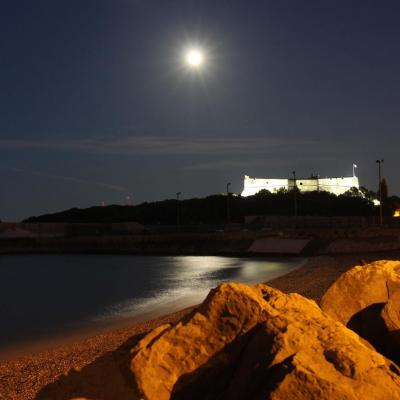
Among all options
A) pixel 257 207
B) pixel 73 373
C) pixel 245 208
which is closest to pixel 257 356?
pixel 73 373

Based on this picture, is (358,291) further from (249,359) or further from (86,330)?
(86,330)

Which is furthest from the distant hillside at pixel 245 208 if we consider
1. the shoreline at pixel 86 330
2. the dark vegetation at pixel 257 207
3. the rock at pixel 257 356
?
the rock at pixel 257 356

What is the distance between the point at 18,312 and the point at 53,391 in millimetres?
27149

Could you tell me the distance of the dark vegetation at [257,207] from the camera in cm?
10912

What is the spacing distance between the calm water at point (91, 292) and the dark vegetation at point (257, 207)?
4096 cm

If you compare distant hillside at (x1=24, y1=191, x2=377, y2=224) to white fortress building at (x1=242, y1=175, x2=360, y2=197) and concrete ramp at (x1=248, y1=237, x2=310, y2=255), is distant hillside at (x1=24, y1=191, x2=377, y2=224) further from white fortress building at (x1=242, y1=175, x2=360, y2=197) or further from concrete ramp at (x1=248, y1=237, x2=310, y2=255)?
concrete ramp at (x1=248, y1=237, x2=310, y2=255)

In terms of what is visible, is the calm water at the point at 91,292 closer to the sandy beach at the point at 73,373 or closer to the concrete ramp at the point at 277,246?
the sandy beach at the point at 73,373

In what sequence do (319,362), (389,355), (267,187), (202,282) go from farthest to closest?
(267,187)
(202,282)
(389,355)
(319,362)

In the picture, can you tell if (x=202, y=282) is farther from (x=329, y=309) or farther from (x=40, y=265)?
(x=40, y=265)

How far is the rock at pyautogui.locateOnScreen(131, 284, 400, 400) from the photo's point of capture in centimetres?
385

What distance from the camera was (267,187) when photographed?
138 metres

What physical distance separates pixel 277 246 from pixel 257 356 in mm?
54813

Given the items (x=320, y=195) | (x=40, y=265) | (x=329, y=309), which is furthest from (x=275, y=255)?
(x=320, y=195)

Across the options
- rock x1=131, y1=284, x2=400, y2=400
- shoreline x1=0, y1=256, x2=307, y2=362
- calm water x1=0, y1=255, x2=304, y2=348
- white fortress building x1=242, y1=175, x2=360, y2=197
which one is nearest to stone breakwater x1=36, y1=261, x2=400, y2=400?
rock x1=131, y1=284, x2=400, y2=400
